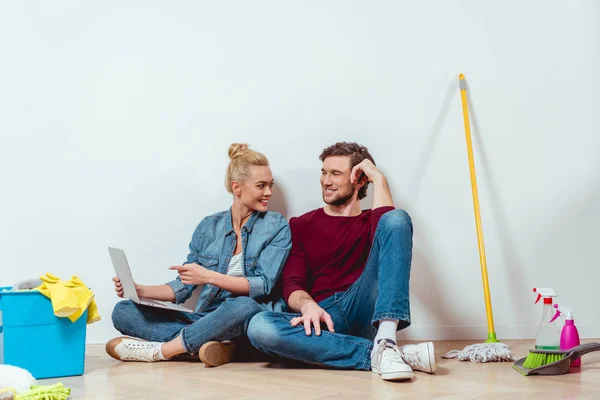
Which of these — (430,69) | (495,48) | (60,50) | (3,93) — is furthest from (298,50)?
(3,93)

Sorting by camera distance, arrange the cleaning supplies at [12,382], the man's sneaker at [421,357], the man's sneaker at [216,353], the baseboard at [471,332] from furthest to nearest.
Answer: the baseboard at [471,332], the man's sneaker at [216,353], the man's sneaker at [421,357], the cleaning supplies at [12,382]

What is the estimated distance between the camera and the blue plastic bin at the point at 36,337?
A: 2.06 metres

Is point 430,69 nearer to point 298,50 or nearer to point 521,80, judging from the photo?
point 521,80

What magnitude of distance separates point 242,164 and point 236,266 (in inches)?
15.2

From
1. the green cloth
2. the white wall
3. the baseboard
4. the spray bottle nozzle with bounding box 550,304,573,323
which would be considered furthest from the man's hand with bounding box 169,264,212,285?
the spray bottle nozzle with bounding box 550,304,573,323

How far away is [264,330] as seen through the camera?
215 cm

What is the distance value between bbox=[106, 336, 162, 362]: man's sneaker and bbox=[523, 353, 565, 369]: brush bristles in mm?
1208

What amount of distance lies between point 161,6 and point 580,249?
200cm

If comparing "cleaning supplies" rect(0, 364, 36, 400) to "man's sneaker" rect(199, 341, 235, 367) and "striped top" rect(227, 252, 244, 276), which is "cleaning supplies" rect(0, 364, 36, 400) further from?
"striped top" rect(227, 252, 244, 276)

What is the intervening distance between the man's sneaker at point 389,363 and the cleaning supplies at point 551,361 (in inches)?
14.2

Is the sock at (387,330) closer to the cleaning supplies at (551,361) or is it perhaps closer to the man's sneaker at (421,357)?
the man's sneaker at (421,357)

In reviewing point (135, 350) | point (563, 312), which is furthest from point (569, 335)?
point (135, 350)

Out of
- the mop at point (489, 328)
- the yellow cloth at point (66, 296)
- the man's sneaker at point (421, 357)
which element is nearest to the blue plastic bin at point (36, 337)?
the yellow cloth at point (66, 296)

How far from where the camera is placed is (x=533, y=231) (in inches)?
110
